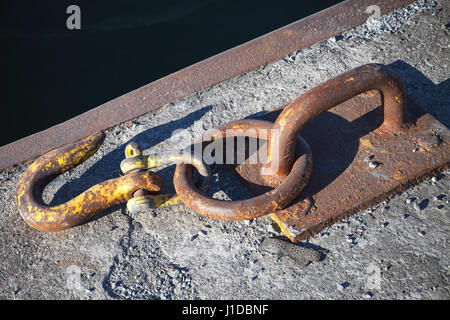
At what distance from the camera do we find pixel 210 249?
2.04m

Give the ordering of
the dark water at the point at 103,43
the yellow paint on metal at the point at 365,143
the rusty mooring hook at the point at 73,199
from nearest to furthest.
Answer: the rusty mooring hook at the point at 73,199 → the yellow paint on metal at the point at 365,143 → the dark water at the point at 103,43

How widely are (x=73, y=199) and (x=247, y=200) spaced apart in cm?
80

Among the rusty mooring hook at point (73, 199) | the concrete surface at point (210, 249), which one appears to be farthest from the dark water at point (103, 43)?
the rusty mooring hook at point (73, 199)

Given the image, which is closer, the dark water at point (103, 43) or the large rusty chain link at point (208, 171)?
the large rusty chain link at point (208, 171)

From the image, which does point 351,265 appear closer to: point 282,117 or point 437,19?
point 282,117

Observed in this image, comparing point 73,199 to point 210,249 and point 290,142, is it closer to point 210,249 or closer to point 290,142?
point 210,249

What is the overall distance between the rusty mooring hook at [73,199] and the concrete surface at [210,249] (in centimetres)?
15

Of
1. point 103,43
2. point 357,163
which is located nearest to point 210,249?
point 357,163

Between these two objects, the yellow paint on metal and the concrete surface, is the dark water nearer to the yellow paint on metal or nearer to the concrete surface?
the concrete surface

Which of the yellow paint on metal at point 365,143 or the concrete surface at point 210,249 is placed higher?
the yellow paint on metal at point 365,143

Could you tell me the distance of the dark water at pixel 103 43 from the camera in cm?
421

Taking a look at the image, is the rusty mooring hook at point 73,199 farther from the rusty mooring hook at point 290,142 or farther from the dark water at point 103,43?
the dark water at point 103,43

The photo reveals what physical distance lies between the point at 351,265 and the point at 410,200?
0.42 m

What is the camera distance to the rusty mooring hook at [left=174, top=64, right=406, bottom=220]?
1.81 metres
